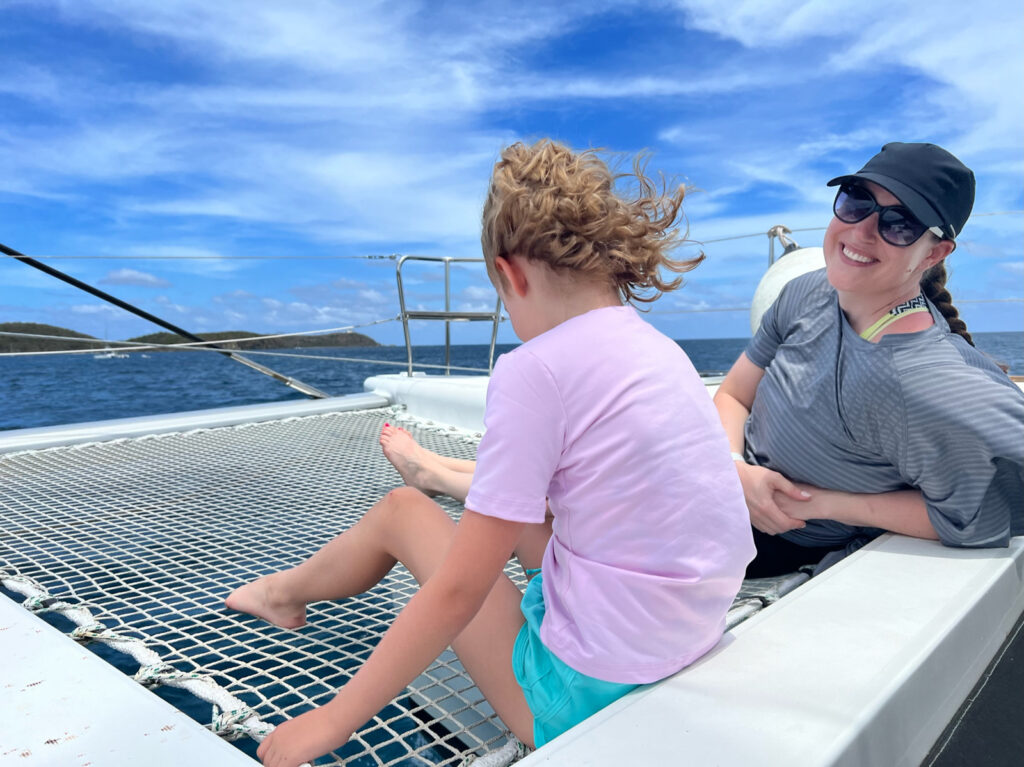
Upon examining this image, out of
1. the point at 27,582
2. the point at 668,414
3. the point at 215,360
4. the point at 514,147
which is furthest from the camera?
the point at 215,360

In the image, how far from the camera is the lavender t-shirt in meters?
0.69

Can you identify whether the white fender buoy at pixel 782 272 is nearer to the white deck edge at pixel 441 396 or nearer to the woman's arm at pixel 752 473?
the white deck edge at pixel 441 396

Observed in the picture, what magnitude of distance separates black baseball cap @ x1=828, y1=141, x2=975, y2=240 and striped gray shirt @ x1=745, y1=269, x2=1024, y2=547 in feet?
0.51

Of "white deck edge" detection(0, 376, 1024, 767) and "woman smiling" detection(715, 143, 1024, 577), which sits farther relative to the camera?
"woman smiling" detection(715, 143, 1024, 577)

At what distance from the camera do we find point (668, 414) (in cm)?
72

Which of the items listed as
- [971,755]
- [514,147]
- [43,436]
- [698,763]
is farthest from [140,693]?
[43,436]

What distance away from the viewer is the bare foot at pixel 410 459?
1593 mm

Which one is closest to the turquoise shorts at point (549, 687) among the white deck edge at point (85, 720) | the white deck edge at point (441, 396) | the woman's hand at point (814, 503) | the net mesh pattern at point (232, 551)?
the net mesh pattern at point (232, 551)

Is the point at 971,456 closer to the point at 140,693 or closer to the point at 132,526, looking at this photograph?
the point at 140,693

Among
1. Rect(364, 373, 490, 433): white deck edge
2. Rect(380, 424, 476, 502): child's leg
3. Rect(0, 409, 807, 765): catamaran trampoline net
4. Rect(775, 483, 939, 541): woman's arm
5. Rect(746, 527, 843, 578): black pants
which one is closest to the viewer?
Rect(0, 409, 807, 765): catamaran trampoline net

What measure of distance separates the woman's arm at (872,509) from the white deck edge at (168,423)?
249 cm

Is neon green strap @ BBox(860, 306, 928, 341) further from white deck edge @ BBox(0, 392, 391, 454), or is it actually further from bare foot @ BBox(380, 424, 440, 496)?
white deck edge @ BBox(0, 392, 391, 454)

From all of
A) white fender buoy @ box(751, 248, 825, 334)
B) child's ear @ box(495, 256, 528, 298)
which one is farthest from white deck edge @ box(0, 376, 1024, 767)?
white fender buoy @ box(751, 248, 825, 334)

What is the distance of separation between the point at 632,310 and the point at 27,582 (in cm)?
117
